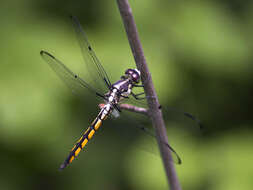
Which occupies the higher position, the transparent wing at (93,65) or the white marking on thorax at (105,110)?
the transparent wing at (93,65)

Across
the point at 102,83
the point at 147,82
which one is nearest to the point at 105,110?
the point at 102,83

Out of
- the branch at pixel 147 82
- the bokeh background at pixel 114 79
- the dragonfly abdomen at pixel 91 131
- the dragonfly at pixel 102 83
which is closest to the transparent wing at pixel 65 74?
the dragonfly at pixel 102 83

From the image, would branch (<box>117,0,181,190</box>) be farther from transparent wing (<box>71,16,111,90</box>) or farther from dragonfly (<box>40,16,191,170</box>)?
transparent wing (<box>71,16,111,90</box>)

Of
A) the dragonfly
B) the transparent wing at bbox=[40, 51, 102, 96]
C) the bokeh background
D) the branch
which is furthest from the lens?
the bokeh background

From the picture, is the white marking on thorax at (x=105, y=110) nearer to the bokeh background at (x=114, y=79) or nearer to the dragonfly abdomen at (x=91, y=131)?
the dragonfly abdomen at (x=91, y=131)

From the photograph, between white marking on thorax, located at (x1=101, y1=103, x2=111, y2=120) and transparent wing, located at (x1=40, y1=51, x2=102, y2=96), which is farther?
transparent wing, located at (x1=40, y1=51, x2=102, y2=96)

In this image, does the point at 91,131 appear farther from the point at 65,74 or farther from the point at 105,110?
the point at 65,74

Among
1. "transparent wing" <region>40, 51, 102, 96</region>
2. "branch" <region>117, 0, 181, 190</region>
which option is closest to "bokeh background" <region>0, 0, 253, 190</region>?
"transparent wing" <region>40, 51, 102, 96</region>
